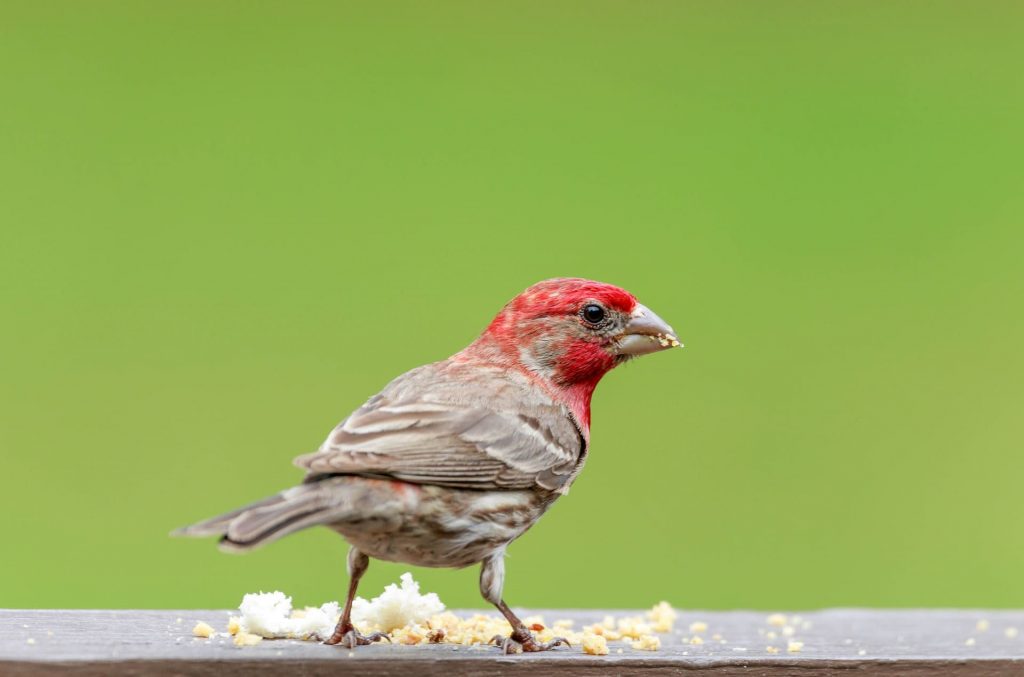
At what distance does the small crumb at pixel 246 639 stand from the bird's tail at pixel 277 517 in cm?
49

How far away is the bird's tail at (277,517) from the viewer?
374 centimetres

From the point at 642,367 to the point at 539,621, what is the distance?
4965mm

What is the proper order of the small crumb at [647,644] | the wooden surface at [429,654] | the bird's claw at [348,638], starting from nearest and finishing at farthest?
1. the wooden surface at [429,654]
2. the bird's claw at [348,638]
3. the small crumb at [647,644]

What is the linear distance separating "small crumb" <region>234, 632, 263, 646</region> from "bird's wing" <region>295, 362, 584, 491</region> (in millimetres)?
510

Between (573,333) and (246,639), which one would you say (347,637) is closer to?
(246,639)

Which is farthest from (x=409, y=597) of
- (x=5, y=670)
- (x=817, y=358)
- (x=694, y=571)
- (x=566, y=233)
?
(x=566, y=233)

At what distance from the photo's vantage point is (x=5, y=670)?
3791 mm

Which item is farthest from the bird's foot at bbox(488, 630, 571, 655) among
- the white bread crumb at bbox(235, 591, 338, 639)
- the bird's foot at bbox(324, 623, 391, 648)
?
the white bread crumb at bbox(235, 591, 338, 639)

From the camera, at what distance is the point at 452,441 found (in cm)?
432

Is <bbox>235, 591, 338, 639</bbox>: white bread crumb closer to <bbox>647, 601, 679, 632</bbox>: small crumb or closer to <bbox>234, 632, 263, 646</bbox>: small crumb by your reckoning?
<bbox>234, 632, 263, 646</bbox>: small crumb

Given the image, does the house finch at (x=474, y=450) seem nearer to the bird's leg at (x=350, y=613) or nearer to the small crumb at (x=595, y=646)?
the bird's leg at (x=350, y=613)

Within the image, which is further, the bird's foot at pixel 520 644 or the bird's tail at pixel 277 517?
the bird's foot at pixel 520 644

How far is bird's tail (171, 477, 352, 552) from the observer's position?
3.74m

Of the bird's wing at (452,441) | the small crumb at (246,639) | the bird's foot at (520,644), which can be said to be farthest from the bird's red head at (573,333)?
the small crumb at (246,639)
